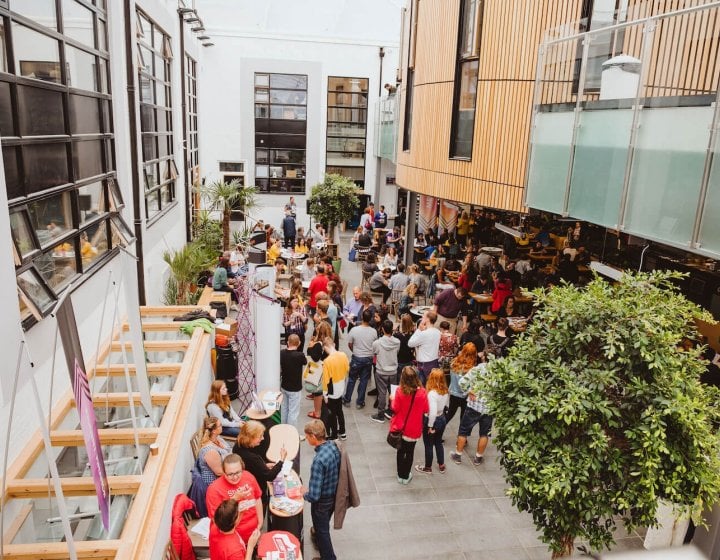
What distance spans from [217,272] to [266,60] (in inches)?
596

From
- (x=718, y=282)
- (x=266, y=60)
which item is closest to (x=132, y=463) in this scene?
(x=718, y=282)

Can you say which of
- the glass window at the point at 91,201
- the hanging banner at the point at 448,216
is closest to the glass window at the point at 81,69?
the glass window at the point at 91,201

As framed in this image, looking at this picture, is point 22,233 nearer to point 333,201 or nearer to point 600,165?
point 600,165

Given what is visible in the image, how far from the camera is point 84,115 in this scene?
265 inches

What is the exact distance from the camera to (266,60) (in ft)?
81.3

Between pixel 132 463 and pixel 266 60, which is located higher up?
pixel 266 60

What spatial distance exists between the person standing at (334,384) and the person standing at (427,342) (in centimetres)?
139

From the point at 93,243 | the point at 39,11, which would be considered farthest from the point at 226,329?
the point at 39,11

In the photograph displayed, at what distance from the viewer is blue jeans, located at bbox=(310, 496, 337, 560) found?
19.2 feet

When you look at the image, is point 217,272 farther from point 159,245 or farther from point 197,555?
point 197,555

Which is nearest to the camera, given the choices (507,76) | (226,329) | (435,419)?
(435,419)

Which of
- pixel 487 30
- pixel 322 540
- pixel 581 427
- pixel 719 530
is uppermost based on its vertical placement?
pixel 487 30

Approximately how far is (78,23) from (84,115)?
1095 millimetres

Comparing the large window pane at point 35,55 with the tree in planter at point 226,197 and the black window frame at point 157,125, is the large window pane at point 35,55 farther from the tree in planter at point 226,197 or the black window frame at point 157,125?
the tree in planter at point 226,197
